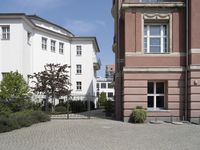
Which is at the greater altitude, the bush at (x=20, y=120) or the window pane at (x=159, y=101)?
the window pane at (x=159, y=101)

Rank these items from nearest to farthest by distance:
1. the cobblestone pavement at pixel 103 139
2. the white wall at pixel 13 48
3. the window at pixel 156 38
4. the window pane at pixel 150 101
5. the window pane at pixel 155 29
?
1. the cobblestone pavement at pixel 103 139
2. the window at pixel 156 38
3. the window pane at pixel 155 29
4. the window pane at pixel 150 101
5. the white wall at pixel 13 48

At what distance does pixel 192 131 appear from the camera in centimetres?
1761

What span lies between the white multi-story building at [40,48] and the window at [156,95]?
58.4 feet

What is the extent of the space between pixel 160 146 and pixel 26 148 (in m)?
4.67

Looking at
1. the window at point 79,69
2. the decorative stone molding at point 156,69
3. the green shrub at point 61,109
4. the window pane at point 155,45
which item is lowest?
the green shrub at point 61,109

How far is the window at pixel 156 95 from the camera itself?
23391 mm

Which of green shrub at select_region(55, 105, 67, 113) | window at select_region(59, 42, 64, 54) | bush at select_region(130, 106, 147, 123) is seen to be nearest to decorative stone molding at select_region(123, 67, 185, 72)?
bush at select_region(130, 106, 147, 123)

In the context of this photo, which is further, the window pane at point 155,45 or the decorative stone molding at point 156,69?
the window pane at point 155,45

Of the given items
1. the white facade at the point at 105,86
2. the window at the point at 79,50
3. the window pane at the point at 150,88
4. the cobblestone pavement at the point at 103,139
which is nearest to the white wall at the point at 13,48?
the window at the point at 79,50

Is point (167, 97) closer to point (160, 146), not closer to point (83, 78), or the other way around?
point (160, 146)

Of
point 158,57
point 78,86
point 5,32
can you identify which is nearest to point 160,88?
point 158,57

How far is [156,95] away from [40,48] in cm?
2365

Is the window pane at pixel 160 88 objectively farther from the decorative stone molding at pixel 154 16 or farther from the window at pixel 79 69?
the window at pixel 79 69

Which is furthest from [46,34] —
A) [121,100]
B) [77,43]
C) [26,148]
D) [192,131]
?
[26,148]
